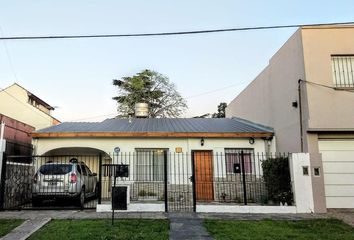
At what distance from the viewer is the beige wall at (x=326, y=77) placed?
11.6 m

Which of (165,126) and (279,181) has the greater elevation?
(165,126)

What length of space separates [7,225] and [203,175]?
8603mm

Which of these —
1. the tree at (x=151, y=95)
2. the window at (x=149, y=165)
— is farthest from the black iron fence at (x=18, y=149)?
the tree at (x=151, y=95)

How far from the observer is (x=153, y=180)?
15078 millimetres

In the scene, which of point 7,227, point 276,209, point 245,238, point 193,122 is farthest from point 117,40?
point 193,122

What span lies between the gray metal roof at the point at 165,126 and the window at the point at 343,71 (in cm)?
409

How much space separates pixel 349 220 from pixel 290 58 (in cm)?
641

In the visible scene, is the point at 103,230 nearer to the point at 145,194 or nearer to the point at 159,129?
the point at 145,194

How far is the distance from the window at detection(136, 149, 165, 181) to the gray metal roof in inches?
42.6

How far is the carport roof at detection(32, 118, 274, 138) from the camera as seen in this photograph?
49.6ft

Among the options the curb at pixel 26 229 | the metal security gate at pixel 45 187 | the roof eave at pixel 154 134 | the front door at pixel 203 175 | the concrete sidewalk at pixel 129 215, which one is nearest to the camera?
the curb at pixel 26 229

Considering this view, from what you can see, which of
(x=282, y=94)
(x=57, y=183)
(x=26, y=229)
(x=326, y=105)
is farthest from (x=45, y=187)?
(x=326, y=105)

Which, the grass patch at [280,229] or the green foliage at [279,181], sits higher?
the green foliage at [279,181]

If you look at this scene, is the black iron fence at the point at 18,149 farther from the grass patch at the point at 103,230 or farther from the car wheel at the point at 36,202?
the grass patch at the point at 103,230
